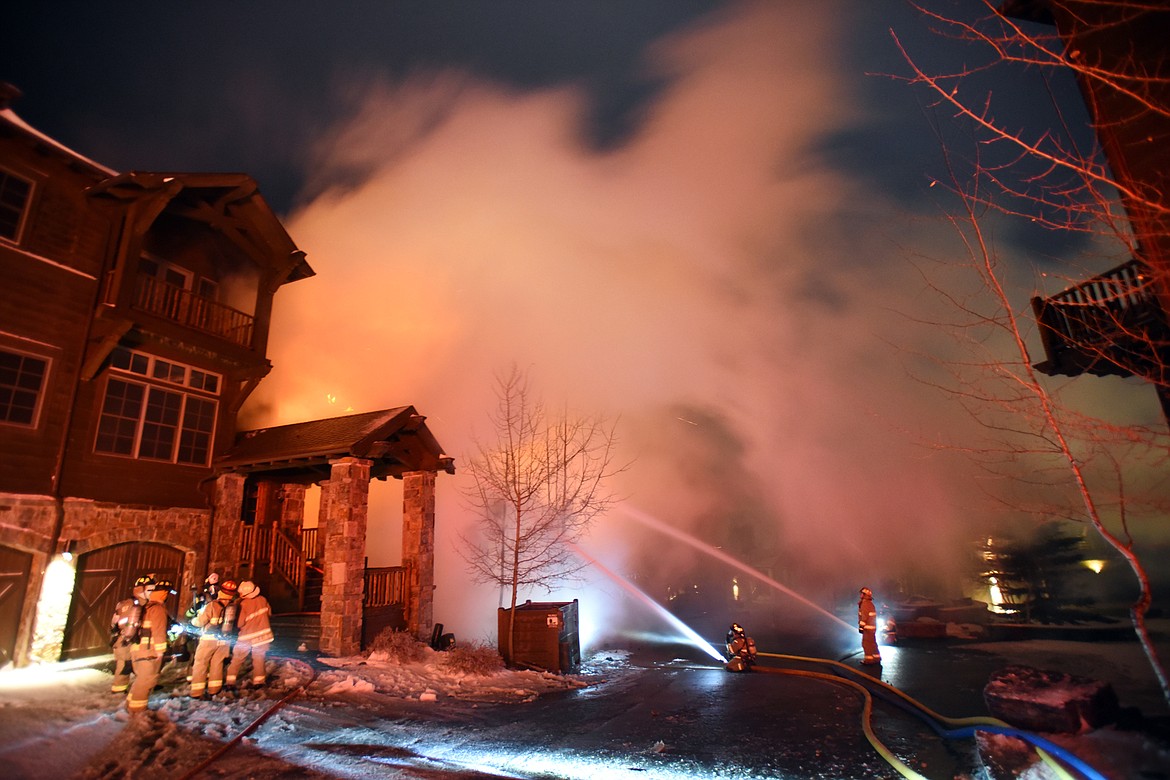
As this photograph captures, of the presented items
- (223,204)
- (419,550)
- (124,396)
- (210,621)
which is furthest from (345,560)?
(223,204)

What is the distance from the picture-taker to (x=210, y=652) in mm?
8656

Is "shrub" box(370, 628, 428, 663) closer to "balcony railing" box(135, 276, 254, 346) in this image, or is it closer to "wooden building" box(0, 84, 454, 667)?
"wooden building" box(0, 84, 454, 667)

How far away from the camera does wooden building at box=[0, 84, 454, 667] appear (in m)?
11.0

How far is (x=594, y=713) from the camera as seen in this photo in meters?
9.06

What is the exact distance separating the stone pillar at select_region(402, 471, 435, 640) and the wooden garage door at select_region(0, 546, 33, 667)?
7047mm

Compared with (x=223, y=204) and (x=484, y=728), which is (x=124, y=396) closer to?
(x=223, y=204)

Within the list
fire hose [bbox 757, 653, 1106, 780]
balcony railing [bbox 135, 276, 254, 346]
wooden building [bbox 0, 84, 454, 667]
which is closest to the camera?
fire hose [bbox 757, 653, 1106, 780]

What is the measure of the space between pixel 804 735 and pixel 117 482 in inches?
567

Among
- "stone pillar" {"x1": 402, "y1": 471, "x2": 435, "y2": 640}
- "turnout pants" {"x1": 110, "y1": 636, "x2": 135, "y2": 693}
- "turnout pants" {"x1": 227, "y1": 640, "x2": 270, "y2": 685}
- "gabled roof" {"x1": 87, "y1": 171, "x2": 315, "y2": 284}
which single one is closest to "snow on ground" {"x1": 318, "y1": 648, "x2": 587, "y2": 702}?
"turnout pants" {"x1": 227, "y1": 640, "x2": 270, "y2": 685}

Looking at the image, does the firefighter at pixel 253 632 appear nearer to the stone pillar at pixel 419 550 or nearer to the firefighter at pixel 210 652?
the firefighter at pixel 210 652

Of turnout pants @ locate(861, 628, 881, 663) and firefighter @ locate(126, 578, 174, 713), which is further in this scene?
turnout pants @ locate(861, 628, 881, 663)

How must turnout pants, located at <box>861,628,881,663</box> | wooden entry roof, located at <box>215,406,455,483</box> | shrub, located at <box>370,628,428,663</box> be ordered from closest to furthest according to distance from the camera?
shrub, located at <box>370,628,428,663</box>, turnout pants, located at <box>861,628,881,663</box>, wooden entry roof, located at <box>215,406,455,483</box>

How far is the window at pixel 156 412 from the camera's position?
12.8m

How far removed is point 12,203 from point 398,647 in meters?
11.9
